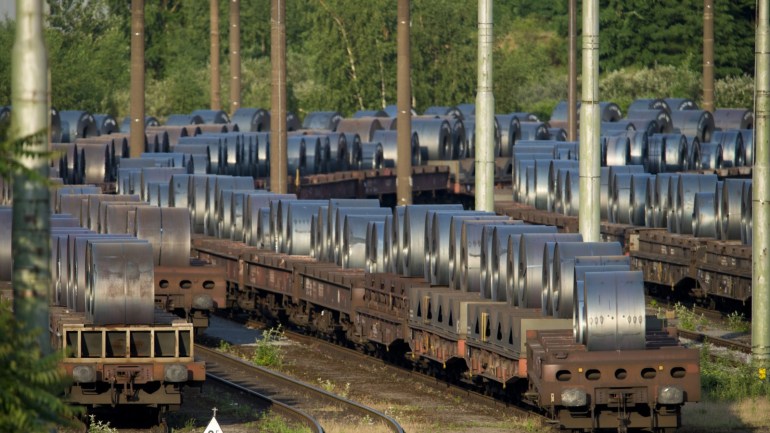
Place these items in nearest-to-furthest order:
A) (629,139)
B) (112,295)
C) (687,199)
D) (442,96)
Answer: (112,295)
(687,199)
(629,139)
(442,96)

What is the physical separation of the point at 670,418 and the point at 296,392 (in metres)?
6.96

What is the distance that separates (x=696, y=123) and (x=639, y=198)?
2471cm

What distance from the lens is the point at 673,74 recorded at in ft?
303

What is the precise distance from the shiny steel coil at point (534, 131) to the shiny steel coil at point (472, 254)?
38223 millimetres

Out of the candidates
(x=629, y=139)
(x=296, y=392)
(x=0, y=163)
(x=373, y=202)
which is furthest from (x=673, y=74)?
(x=0, y=163)

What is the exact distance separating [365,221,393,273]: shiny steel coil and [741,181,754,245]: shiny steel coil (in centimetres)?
828

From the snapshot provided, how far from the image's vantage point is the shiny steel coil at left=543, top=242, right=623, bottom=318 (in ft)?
68.3

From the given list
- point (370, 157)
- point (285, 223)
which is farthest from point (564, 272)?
point (370, 157)

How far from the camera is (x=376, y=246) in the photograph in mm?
28344

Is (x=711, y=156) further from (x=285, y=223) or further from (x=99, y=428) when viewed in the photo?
(x=99, y=428)

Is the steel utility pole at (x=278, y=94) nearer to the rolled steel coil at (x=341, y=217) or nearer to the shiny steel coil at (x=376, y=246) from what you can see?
the rolled steel coil at (x=341, y=217)

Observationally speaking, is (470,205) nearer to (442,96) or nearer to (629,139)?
(629,139)

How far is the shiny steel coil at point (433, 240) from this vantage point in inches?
1000

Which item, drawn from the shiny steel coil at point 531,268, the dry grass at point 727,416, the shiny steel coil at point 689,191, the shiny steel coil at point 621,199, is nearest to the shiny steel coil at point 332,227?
the shiny steel coil at point 689,191
